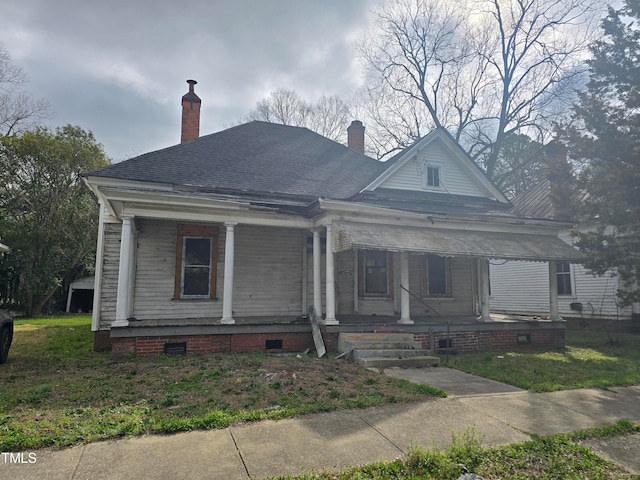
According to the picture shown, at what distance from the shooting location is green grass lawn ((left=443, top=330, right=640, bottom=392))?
259 inches

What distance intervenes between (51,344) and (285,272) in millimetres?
6659

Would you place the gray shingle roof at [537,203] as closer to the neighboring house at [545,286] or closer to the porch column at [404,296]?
the neighboring house at [545,286]

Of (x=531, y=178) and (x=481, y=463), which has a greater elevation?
(x=531, y=178)

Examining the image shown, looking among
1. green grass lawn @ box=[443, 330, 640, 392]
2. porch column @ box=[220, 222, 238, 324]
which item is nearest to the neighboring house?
green grass lawn @ box=[443, 330, 640, 392]

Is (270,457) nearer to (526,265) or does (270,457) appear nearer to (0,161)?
(526,265)

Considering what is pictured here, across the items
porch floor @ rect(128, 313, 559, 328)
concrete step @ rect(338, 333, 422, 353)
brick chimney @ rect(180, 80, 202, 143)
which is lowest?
concrete step @ rect(338, 333, 422, 353)

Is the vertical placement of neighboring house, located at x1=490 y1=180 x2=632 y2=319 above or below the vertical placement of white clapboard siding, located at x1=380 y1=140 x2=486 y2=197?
below

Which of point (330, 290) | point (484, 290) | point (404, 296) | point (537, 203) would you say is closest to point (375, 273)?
point (404, 296)

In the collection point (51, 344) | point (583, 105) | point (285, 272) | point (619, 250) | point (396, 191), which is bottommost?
point (51, 344)

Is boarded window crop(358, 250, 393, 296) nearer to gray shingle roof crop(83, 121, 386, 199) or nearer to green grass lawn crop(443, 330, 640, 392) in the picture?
gray shingle roof crop(83, 121, 386, 199)

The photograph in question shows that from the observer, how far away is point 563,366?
8039 millimetres

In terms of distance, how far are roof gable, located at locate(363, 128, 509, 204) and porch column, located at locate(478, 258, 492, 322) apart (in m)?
2.97

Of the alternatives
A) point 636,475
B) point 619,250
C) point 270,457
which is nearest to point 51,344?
point 270,457

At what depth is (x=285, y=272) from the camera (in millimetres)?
11164
